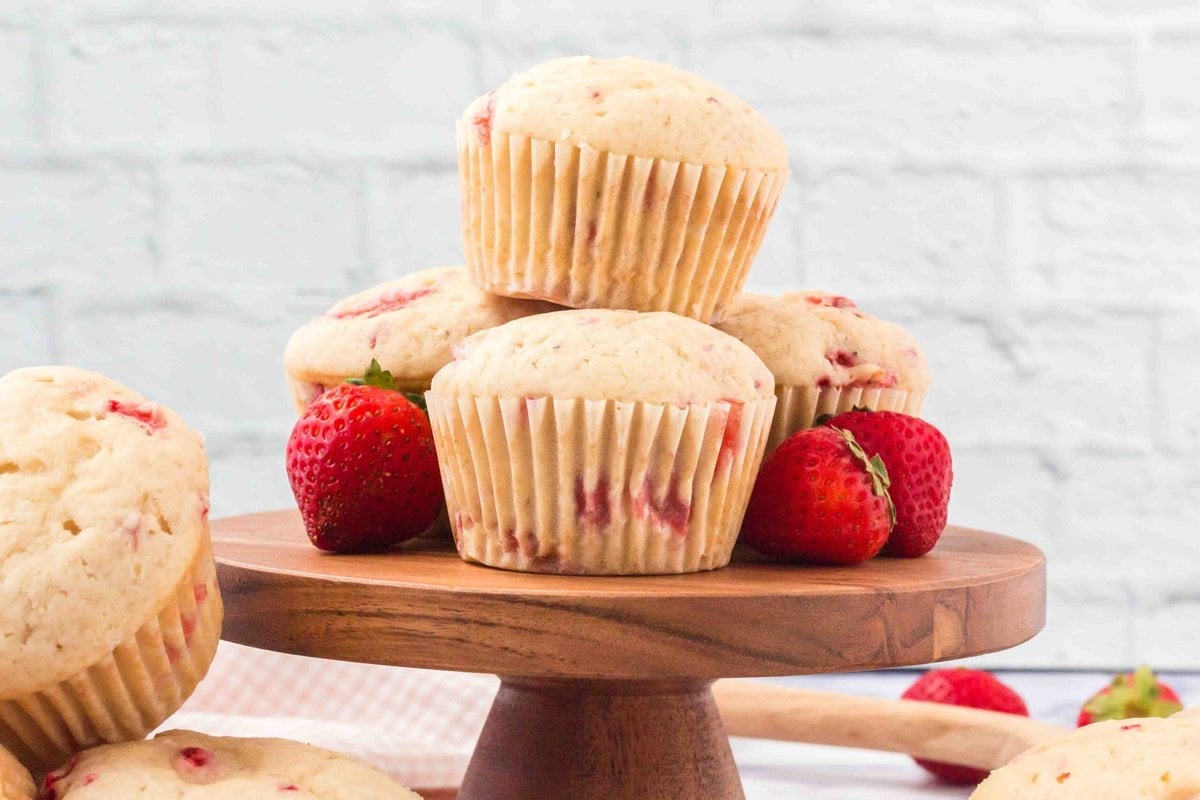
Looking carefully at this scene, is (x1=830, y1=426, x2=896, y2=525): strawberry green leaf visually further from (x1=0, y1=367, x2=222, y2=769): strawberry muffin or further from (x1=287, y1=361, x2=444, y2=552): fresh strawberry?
(x1=0, y1=367, x2=222, y2=769): strawberry muffin

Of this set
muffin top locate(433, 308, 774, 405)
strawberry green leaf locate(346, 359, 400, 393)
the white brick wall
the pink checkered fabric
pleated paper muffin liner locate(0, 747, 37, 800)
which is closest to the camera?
pleated paper muffin liner locate(0, 747, 37, 800)

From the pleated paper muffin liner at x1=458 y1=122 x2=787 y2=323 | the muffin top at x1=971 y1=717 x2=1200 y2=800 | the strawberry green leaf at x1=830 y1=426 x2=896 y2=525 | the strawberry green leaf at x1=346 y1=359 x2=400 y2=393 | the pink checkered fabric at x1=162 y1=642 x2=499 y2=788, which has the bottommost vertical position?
the pink checkered fabric at x1=162 y1=642 x2=499 y2=788

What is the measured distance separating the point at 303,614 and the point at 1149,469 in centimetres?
145

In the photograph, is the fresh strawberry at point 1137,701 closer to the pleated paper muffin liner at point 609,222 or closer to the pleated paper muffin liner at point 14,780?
the pleated paper muffin liner at point 609,222

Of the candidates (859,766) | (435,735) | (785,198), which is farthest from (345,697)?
(785,198)

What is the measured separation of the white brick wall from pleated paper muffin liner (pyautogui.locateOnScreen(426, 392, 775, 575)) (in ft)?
3.32

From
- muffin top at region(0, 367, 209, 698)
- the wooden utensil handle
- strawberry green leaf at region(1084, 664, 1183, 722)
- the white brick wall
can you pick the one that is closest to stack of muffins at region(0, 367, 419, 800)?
muffin top at region(0, 367, 209, 698)

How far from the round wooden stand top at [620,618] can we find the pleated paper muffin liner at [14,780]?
6.2 inches

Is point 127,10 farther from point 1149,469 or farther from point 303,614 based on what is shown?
point 1149,469

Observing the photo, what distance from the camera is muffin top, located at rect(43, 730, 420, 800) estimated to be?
812mm

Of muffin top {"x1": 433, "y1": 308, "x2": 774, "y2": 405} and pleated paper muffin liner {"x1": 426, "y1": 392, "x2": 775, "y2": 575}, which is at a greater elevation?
muffin top {"x1": 433, "y1": 308, "x2": 774, "y2": 405}

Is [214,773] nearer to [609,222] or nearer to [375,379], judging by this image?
[375,379]

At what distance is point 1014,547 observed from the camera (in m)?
1.12

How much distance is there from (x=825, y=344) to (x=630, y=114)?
236mm
